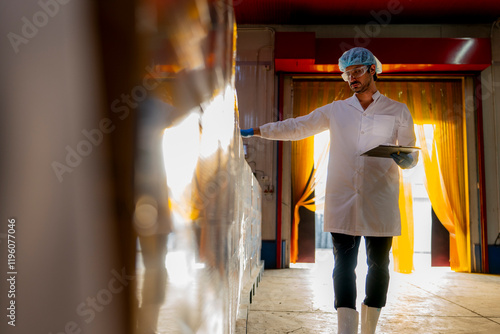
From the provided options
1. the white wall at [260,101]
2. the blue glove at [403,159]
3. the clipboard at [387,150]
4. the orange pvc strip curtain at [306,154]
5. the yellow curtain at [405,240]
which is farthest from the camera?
the orange pvc strip curtain at [306,154]

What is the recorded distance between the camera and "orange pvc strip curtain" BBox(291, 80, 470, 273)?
4820 mm

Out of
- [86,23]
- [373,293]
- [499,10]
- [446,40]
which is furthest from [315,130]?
[499,10]

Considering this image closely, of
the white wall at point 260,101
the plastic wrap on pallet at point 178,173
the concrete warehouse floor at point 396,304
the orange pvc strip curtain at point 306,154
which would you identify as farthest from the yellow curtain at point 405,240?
the plastic wrap on pallet at point 178,173

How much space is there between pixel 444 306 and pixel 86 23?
2.87 meters

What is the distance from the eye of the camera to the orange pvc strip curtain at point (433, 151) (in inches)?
190

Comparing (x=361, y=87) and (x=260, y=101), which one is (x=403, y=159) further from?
(x=260, y=101)

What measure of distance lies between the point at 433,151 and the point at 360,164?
3641 mm

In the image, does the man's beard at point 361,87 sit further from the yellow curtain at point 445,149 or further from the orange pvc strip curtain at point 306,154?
the yellow curtain at point 445,149

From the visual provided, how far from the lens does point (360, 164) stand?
1701mm

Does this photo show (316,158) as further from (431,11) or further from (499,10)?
(499,10)

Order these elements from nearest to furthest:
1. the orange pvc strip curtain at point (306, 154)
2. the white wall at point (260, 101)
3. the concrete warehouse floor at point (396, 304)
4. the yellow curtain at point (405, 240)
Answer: the concrete warehouse floor at point (396, 304) → the yellow curtain at point (405, 240) → the white wall at point (260, 101) → the orange pvc strip curtain at point (306, 154)

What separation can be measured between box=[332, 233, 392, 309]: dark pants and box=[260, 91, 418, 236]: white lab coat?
47 mm

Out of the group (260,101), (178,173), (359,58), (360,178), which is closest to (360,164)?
(360,178)

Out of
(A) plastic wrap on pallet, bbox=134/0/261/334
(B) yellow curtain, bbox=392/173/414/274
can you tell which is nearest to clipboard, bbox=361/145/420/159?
(A) plastic wrap on pallet, bbox=134/0/261/334
